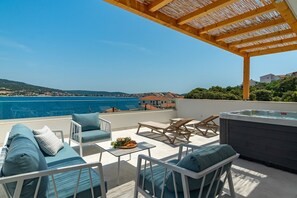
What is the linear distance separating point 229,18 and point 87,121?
364 centimetres

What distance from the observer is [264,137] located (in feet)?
10.5

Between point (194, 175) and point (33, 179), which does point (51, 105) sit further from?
point (194, 175)

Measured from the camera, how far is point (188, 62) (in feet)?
35.0

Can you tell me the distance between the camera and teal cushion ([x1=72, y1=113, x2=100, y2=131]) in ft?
12.8

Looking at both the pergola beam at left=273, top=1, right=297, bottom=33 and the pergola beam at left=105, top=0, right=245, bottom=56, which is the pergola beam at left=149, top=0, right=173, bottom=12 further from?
the pergola beam at left=273, top=1, right=297, bottom=33

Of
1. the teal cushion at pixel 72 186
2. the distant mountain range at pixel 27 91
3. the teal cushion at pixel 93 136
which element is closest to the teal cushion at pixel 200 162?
the teal cushion at pixel 72 186

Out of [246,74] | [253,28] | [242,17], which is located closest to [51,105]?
[242,17]

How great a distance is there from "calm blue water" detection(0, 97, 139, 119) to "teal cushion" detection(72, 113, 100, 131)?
1.07 metres

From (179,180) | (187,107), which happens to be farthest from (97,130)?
(187,107)

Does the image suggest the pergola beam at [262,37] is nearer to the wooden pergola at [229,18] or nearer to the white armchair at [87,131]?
the wooden pergola at [229,18]

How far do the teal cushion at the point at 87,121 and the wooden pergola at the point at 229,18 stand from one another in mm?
2333

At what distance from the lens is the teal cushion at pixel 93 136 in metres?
3.50

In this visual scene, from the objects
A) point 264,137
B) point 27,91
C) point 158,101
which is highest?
point 27,91

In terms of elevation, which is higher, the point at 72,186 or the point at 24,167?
the point at 24,167
